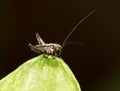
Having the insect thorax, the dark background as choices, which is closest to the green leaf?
the insect thorax

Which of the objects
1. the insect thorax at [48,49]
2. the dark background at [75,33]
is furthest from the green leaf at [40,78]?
the dark background at [75,33]

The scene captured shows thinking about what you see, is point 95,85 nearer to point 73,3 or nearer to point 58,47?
point 73,3

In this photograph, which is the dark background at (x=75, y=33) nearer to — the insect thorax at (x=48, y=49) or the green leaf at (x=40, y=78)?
the insect thorax at (x=48, y=49)

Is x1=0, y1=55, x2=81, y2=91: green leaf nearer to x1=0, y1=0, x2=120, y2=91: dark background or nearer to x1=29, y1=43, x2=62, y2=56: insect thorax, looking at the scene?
x1=29, y1=43, x2=62, y2=56: insect thorax

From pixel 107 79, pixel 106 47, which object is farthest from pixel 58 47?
pixel 106 47

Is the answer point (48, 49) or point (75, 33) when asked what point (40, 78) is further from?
point (75, 33)

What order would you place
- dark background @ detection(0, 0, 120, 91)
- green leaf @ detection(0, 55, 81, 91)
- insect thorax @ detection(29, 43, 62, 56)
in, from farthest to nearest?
dark background @ detection(0, 0, 120, 91)
insect thorax @ detection(29, 43, 62, 56)
green leaf @ detection(0, 55, 81, 91)

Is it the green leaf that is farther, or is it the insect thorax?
the insect thorax

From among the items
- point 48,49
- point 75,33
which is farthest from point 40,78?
point 75,33
